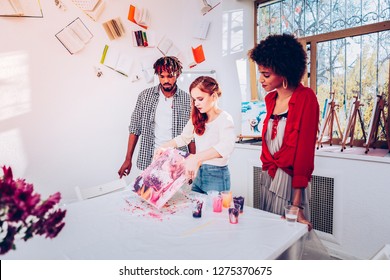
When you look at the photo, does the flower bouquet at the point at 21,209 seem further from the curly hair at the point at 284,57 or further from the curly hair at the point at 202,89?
the curly hair at the point at 284,57

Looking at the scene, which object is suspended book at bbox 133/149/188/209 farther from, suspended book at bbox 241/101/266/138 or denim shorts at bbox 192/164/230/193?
suspended book at bbox 241/101/266/138

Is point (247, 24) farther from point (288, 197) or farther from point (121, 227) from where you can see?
point (121, 227)

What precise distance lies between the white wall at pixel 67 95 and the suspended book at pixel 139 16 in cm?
4

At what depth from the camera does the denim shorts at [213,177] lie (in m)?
1.54

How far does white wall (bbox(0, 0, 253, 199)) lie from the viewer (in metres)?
1.94

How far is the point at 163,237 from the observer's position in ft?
3.42

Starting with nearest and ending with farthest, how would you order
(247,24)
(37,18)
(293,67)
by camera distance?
(293,67) → (37,18) → (247,24)

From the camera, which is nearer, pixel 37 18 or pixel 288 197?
pixel 288 197

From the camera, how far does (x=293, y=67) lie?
139 centimetres

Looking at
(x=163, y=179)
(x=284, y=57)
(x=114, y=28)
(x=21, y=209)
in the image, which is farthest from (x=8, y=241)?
(x=114, y=28)

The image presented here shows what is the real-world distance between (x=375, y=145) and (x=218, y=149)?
4.22ft

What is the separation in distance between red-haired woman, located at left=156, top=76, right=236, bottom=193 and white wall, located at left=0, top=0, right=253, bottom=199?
3.01 ft
